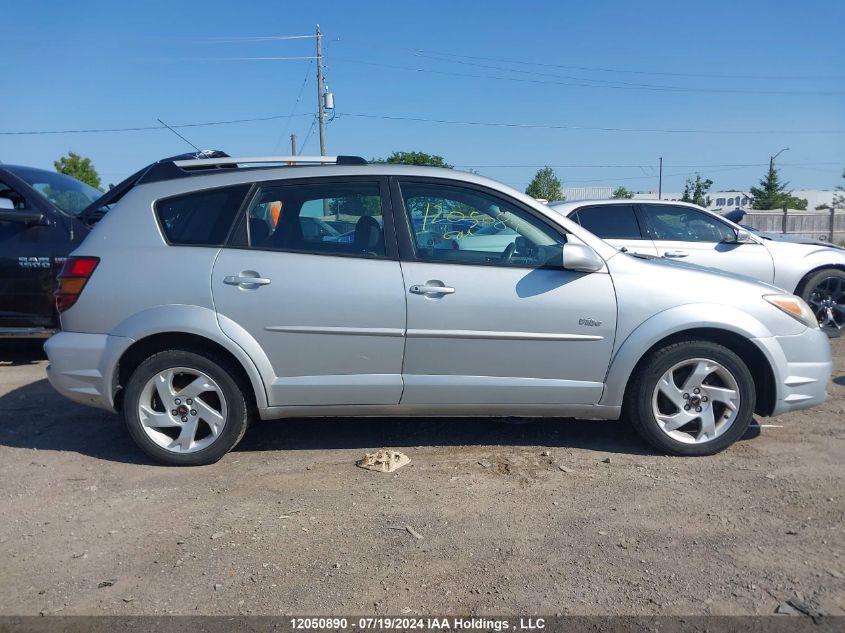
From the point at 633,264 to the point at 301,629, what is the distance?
113 inches

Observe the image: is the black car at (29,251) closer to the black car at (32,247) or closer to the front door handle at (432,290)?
the black car at (32,247)

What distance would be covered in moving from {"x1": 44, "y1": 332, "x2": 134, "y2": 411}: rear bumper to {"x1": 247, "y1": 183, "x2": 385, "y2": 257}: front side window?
1085 mm

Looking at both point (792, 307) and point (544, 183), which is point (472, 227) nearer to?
point (792, 307)

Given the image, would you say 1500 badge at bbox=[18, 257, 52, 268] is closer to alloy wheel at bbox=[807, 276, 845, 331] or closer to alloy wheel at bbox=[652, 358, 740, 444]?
alloy wheel at bbox=[652, 358, 740, 444]

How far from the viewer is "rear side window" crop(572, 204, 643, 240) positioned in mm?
8250

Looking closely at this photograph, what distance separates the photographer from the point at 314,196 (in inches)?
175

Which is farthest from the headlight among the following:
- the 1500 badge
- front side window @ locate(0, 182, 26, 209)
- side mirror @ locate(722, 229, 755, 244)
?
front side window @ locate(0, 182, 26, 209)

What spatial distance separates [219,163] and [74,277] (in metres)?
1.16

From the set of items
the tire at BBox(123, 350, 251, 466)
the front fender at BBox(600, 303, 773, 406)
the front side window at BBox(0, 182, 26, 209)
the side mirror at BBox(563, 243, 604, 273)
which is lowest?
the tire at BBox(123, 350, 251, 466)

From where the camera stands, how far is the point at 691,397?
4391mm

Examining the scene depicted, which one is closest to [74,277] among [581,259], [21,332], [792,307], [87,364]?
[87,364]

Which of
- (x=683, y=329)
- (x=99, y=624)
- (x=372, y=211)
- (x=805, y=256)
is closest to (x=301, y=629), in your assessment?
(x=99, y=624)

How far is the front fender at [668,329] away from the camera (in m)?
4.27

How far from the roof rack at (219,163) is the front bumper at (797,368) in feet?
9.55
